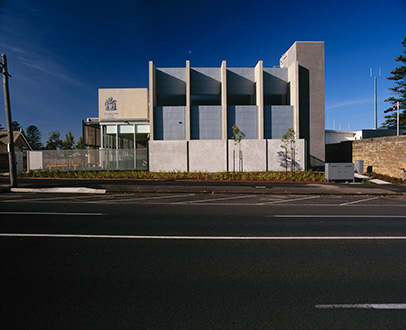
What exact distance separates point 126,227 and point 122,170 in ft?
58.7

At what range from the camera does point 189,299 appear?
3021mm

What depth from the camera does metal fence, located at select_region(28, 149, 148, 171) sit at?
23000mm

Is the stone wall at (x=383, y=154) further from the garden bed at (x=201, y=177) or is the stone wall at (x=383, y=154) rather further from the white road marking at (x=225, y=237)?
the white road marking at (x=225, y=237)

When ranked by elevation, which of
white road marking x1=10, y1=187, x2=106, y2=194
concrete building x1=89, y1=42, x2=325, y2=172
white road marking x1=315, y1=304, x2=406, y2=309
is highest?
concrete building x1=89, y1=42, x2=325, y2=172

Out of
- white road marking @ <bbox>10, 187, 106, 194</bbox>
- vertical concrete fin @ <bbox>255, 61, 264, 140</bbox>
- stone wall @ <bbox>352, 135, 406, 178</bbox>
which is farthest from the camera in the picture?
vertical concrete fin @ <bbox>255, 61, 264, 140</bbox>

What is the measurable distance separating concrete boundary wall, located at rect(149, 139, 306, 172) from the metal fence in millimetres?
1815

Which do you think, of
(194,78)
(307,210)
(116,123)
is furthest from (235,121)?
(307,210)

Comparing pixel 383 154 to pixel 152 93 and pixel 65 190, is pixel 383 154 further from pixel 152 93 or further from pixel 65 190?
pixel 65 190

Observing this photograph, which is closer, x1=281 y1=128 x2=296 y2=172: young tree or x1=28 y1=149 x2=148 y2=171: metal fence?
x1=281 y1=128 x2=296 y2=172: young tree

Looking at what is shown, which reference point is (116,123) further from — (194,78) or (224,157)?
(224,157)

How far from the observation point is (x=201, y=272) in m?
3.78

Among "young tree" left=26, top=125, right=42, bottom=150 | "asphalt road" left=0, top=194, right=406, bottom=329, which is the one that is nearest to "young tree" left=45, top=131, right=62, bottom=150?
"young tree" left=26, top=125, right=42, bottom=150

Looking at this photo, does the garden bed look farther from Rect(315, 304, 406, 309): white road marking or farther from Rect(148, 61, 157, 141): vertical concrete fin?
Rect(315, 304, 406, 309): white road marking

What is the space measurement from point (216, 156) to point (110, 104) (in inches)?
600
